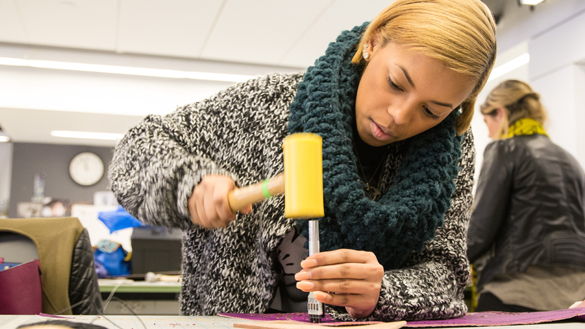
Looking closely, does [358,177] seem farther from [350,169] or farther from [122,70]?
[122,70]

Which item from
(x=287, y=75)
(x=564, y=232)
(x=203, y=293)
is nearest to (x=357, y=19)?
(x=564, y=232)

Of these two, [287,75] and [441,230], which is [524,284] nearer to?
[441,230]

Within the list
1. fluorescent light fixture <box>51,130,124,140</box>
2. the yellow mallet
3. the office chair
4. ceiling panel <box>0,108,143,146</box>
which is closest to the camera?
the yellow mallet

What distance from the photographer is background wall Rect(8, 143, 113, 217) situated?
639 cm

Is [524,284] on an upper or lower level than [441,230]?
lower

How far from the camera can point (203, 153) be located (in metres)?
1.01

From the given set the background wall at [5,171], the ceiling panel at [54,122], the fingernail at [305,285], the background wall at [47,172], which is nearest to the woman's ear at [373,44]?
the fingernail at [305,285]

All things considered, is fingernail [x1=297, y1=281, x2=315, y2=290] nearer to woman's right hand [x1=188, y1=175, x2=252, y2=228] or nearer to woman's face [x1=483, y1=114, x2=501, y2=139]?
woman's right hand [x1=188, y1=175, x2=252, y2=228]

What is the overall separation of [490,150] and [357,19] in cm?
234

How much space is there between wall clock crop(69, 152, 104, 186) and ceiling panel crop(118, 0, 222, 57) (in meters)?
2.62

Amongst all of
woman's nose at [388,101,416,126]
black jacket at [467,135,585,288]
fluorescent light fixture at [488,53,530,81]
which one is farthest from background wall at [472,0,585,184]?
woman's nose at [388,101,416,126]

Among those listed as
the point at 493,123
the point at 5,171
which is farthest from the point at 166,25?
the point at 5,171

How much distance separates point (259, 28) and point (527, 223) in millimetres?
2833

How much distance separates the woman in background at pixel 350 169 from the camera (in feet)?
2.64
